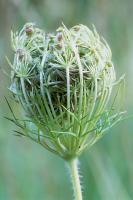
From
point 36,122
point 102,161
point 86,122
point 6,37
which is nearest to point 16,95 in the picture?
point 36,122

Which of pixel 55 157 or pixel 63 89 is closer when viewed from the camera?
pixel 63 89

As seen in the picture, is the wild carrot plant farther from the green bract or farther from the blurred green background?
the blurred green background

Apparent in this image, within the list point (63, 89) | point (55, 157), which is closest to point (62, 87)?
point (63, 89)

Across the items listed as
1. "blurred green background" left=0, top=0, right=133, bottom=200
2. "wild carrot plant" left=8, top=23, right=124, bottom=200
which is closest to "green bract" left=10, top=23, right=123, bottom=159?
"wild carrot plant" left=8, top=23, right=124, bottom=200

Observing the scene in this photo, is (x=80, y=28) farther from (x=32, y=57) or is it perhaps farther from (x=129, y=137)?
(x=129, y=137)

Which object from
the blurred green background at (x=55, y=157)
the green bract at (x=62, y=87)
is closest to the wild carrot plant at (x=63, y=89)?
the green bract at (x=62, y=87)

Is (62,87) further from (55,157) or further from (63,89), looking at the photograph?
(55,157)

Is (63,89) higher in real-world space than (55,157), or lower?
lower
